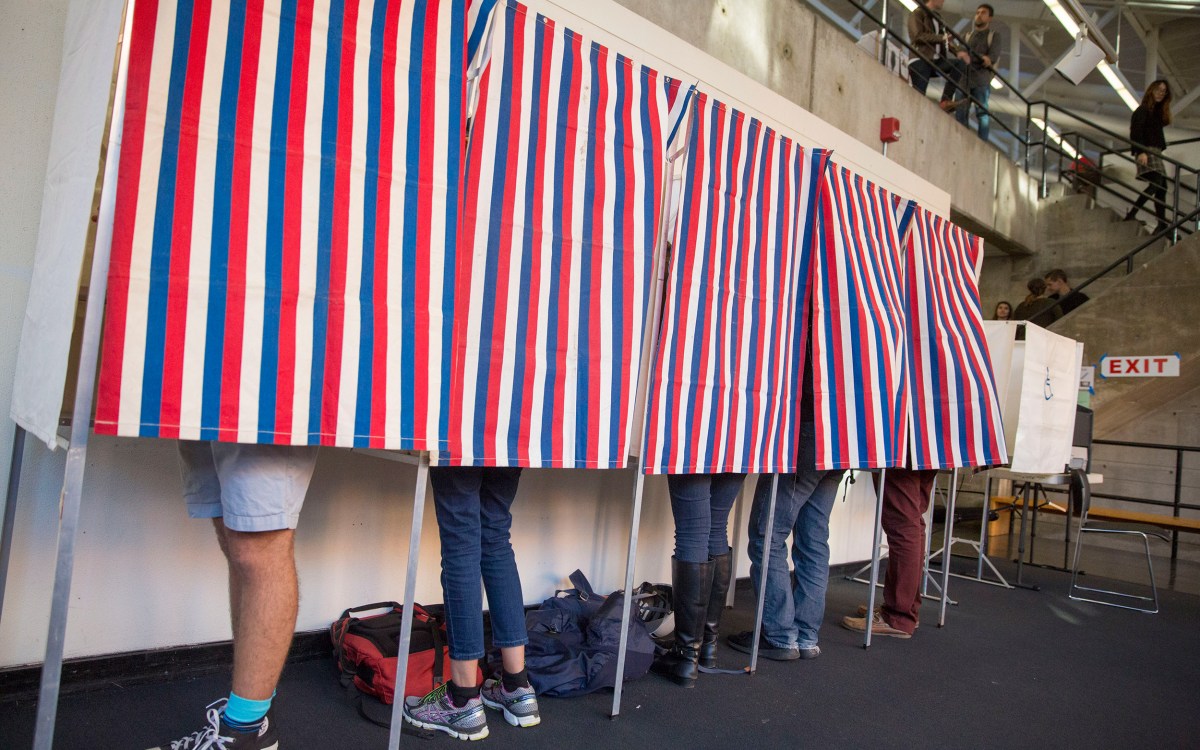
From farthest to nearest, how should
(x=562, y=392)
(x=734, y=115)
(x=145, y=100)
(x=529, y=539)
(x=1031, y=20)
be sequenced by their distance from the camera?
(x=1031, y=20)
(x=529, y=539)
(x=734, y=115)
(x=562, y=392)
(x=145, y=100)

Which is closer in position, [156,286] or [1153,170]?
[156,286]

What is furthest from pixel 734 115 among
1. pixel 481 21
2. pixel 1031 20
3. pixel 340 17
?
pixel 1031 20

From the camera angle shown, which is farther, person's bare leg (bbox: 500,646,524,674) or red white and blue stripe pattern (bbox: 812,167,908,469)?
red white and blue stripe pattern (bbox: 812,167,908,469)

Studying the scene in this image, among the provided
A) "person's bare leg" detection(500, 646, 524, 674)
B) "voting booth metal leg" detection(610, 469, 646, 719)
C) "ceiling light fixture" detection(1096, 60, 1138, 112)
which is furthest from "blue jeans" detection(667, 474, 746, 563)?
"ceiling light fixture" detection(1096, 60, 1138, 112)

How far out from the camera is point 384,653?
7.09ft

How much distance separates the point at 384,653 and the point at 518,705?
0.42 metres

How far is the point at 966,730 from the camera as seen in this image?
2361mm

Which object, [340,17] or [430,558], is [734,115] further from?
[430,558]

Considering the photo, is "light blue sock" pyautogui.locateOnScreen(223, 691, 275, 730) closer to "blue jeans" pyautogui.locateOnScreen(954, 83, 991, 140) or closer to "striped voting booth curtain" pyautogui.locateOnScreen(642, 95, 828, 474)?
"striped voting booth curtain" pyautogui.locateOnScreen(642, 95, 828, 474)

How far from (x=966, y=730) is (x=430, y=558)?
6.14 feet

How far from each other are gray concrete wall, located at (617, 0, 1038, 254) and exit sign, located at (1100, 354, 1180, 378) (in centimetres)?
162

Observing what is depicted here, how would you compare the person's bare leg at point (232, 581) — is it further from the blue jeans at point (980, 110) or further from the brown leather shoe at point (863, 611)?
the blue jeans at point (980, 110)

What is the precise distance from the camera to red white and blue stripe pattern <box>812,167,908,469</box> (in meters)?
2.85

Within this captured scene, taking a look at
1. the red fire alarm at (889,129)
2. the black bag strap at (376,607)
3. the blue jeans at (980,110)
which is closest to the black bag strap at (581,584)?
the black bag strap at (376,607)
